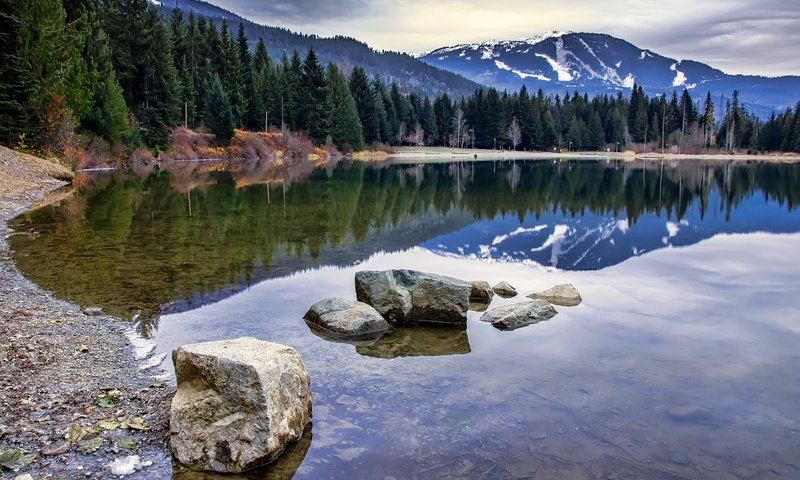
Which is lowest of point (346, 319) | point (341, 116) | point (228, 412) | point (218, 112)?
point (346, 319)

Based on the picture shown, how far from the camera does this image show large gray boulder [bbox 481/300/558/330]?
12.0 meters

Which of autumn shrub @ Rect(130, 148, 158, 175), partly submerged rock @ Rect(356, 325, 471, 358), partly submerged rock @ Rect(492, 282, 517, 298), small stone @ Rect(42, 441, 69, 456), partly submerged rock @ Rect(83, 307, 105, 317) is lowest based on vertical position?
partly submerged rock @ Rect(356, 325, 471, 358)

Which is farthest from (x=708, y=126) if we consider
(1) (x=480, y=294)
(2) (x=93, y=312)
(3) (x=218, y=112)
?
(2) (x=93, y=312)

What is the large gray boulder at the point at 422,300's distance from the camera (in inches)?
481

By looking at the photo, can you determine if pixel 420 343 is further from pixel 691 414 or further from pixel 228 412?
pixel 228 412

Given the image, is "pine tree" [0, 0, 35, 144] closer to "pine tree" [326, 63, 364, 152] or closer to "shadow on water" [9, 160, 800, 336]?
"shadow on water" [9, 160, 800, 336]

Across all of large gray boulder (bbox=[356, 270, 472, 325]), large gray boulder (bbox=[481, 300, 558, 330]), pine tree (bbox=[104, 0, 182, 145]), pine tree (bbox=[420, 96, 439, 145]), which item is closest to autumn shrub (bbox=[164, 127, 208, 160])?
pine tree (bbox=[104, 0, 182, 145])

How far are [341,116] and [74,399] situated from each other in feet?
308

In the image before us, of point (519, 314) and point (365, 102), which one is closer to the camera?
point (519, 314)

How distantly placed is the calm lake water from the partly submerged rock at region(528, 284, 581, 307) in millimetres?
303

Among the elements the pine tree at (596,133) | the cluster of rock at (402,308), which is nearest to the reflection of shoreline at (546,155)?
the pine tree at (596,133)

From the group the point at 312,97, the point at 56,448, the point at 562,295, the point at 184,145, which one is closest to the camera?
the point at 56,448

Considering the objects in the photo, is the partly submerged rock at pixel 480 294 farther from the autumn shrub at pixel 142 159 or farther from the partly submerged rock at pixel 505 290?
the autumn shrub at pixel 142 159

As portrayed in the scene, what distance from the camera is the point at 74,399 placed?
737cm
